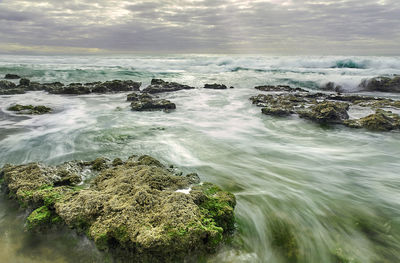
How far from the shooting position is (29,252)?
2635 mm

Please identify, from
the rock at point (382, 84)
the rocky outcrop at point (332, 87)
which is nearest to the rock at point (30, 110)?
the rocky outcrop at point (332, 87)

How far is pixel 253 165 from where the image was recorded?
5551 millimetres

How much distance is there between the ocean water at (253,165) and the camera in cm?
289

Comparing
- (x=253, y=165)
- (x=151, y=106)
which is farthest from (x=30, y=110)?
(x=253, y=165)

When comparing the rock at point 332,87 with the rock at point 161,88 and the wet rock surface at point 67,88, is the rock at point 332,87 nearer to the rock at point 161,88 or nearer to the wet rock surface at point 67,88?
the rock at point 161,88

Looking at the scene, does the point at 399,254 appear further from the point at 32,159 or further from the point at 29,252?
the point at 32,159

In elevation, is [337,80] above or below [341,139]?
above

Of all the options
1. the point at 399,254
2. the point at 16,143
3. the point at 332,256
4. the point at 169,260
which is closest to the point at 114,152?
the point at 16,143

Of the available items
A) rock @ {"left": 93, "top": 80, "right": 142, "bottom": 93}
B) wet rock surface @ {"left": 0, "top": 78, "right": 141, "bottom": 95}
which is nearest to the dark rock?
rock @ {"left": 93, "top": 80, "right": 142, "bottom": 93}

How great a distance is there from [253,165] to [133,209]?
346cm

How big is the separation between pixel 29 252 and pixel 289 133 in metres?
7.35

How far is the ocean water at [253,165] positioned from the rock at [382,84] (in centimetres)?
1199

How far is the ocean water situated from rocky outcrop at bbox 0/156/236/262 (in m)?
0.21

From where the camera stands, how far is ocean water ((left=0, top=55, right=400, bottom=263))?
289cm
